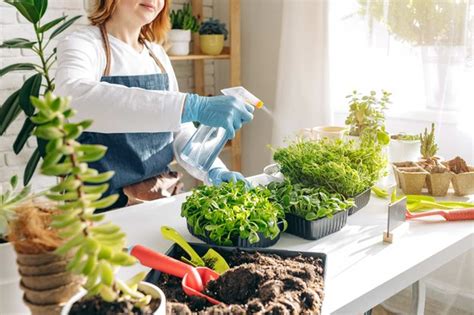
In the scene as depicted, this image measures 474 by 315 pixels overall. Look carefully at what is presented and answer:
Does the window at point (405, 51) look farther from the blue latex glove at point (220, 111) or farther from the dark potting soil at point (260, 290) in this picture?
the dark potting soil at point (260, 290)

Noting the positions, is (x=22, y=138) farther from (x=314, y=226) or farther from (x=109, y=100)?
(x=314, y=226)

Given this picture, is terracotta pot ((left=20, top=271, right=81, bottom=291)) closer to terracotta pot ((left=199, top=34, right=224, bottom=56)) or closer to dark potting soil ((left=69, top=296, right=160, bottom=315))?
dark potting soil ((left=69, top=296, right=160, bottom=315))

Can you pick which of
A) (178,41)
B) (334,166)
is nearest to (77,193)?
(334,166)

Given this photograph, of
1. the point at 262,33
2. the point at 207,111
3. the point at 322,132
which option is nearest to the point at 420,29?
the point at 322,132

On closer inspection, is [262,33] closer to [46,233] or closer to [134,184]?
[134,184]

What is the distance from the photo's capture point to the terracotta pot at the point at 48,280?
1.86 ft

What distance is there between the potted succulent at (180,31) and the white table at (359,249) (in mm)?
Result: 1461

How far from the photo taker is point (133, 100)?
1.32 m

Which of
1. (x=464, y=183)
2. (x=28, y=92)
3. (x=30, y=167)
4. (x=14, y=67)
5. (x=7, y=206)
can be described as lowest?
(x=30, y=167)

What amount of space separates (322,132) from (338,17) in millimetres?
979

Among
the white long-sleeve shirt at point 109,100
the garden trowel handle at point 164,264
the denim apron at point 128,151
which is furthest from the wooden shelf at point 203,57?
the garden trowel handle at point 164,264

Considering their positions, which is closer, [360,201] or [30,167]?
[360,201]

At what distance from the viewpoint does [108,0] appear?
158 centimetres

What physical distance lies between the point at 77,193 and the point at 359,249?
2.29 ft
